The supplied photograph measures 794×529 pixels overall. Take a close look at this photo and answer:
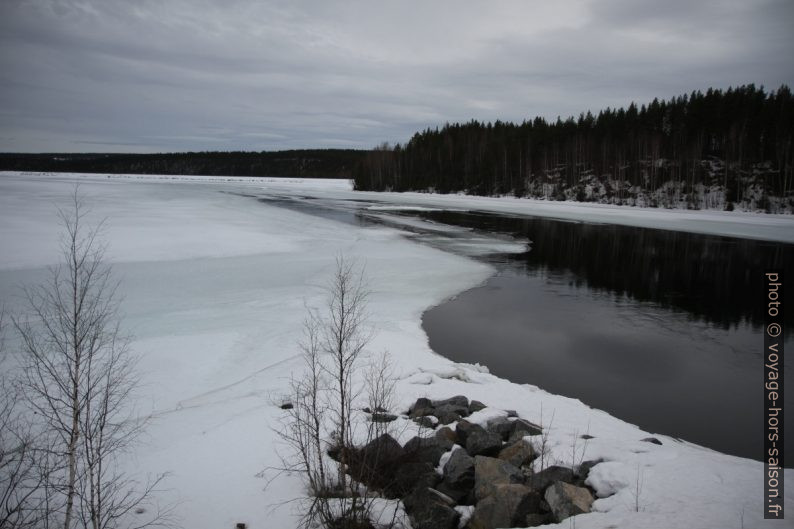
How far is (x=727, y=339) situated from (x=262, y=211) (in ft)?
99.0

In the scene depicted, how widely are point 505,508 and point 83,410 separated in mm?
5668

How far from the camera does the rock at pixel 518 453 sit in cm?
532

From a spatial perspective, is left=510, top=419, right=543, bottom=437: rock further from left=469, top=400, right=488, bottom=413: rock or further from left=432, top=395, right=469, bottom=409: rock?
left=432, top=395, right=469, bottom=409: rock

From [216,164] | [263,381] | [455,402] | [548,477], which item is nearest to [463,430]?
[455,402]

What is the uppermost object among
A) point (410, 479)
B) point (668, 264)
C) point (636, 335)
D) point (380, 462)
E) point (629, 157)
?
point (629, 157)

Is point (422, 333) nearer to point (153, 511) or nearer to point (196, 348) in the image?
point (196, 348)

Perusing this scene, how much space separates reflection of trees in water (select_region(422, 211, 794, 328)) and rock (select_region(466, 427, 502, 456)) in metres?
9.07

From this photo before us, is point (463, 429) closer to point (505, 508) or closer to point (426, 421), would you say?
point (426, 421)

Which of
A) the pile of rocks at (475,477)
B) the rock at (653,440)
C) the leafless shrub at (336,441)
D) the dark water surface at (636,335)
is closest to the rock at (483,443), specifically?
the pile of rocks at (475,477)

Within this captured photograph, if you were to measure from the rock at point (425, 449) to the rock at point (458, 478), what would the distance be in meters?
0.23

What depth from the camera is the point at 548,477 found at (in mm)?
4859

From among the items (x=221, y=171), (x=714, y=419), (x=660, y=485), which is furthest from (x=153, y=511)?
(x=221, y=171)

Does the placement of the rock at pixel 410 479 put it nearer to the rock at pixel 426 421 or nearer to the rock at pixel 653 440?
the rock at pixel 426 421

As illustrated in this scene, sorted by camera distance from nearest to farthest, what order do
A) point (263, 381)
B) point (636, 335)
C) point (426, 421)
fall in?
1. point (426, 421)
2. point (263, 381)
3. point (636, 335)
